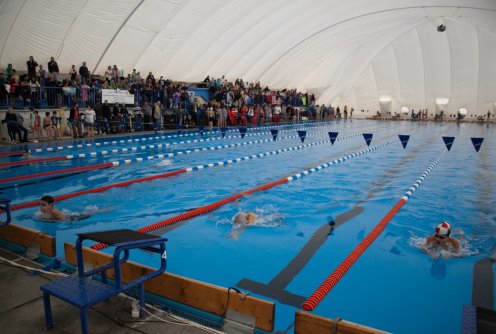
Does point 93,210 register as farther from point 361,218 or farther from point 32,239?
point 361,218

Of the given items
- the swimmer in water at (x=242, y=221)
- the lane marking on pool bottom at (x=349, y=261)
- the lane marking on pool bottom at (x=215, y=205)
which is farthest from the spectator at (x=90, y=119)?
the lane marking on pool bottom at (x=349, y=261)

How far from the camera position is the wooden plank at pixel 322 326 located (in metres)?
2.37

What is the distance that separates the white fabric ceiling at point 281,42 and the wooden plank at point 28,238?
14.2 meters

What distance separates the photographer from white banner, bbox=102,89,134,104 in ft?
55.3

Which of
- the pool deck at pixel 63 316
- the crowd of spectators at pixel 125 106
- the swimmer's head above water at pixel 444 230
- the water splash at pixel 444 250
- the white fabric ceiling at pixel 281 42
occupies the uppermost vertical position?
the white fabric ceiling at pixel 281 42

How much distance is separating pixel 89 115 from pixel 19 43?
14.8 ft

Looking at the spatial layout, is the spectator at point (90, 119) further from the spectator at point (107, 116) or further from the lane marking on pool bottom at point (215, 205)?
the lane marking on pool bottom at point (215, 205)

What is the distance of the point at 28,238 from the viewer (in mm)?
4191

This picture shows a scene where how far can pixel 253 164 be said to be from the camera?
11094mm

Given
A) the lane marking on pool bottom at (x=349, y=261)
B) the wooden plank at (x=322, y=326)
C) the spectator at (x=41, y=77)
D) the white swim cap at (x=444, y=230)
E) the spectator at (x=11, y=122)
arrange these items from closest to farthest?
the wooden plank at (x=322, y=326), the lane marking on pool bottom at (x=349, y=261), the white swim cap at (x=444, y=230), the spectator at (x=11, y=122), the spectator at (x=41, y=77)

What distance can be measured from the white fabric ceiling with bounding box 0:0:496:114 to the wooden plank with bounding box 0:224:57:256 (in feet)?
46.5

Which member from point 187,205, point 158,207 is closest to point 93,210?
point 158,207

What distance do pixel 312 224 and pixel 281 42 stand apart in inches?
906

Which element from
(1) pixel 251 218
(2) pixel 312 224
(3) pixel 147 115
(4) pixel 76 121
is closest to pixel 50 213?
(1) pixel 251 218
